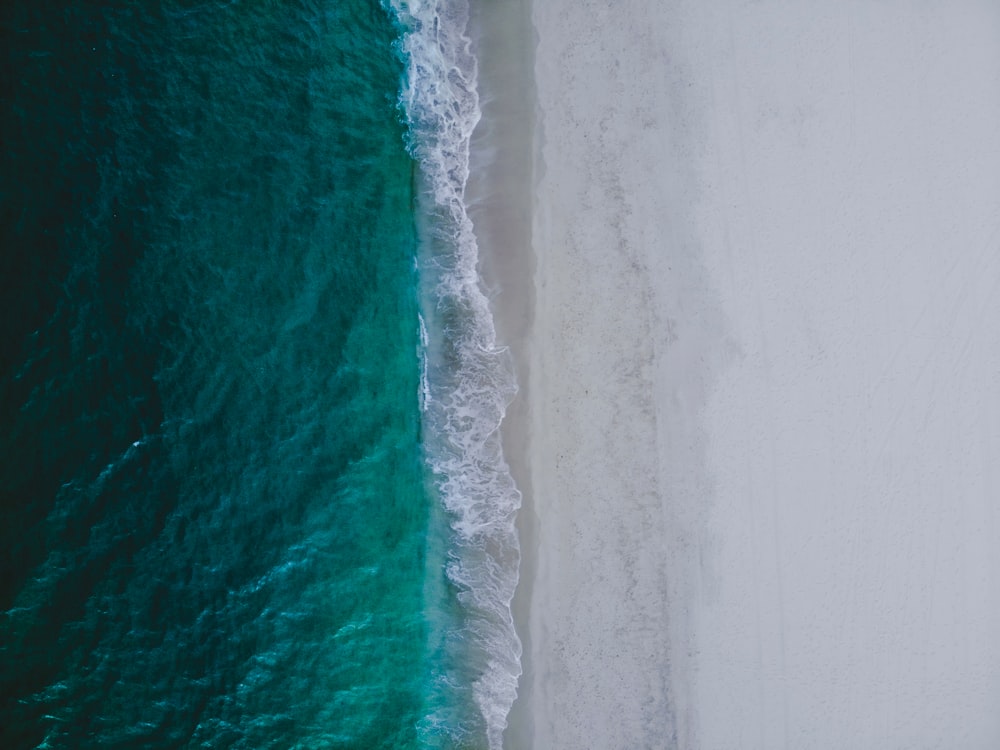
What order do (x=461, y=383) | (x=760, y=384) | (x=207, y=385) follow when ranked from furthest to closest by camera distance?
(x=461, y=383) < (x=760, y=384) < (x=207, y=385)

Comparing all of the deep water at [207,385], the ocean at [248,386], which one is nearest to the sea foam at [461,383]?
the ocean at [248,386]

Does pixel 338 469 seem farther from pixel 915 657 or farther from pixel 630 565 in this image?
pixel 915 657

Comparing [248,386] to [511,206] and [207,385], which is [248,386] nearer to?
[207,385]

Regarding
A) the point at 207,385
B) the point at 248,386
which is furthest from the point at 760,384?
the point at 207,385

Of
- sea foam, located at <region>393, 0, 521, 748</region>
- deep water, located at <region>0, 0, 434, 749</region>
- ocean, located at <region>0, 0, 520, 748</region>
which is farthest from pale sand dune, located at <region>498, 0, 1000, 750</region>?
deep water, located at <region>0, 0, 434, 749</region>

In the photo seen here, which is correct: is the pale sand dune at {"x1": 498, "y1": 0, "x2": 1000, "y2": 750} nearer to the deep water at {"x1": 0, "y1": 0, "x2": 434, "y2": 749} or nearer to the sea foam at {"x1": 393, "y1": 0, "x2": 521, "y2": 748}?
the sea foam at {"x1": 393, "y1": 0, "x2": 521, "y2": 748}

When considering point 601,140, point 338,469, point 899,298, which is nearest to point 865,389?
point 899,298

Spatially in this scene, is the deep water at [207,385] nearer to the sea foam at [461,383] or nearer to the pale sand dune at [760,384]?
the sea foam at [461,383]
